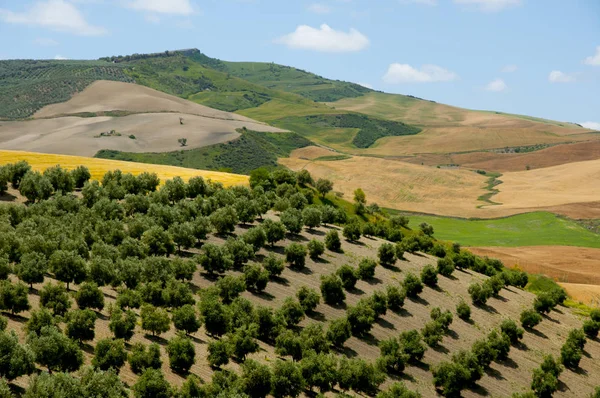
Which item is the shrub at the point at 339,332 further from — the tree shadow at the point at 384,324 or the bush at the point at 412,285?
Answer: the bush at the point at 412,285

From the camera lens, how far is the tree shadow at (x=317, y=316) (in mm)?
104562

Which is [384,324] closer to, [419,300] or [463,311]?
[419,300]

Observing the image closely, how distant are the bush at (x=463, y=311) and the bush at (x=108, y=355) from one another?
65245 mm

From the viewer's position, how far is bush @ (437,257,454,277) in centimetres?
13412

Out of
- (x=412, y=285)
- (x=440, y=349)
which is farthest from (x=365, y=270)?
(x=440, y=349)

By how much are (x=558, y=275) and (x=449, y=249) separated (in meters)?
26.7

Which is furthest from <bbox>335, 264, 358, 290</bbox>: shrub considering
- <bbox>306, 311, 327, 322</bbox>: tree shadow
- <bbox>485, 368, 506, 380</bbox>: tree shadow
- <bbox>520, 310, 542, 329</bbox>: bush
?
<bbox>520, 310, 542, 329</bbox>: bush

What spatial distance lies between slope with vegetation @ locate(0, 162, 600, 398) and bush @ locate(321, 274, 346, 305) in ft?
0.79

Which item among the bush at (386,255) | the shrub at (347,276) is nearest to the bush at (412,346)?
the shrub at (347,276)

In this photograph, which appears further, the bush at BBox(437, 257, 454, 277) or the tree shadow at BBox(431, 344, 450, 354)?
the bush at BBox(437, 257, 454, 277)

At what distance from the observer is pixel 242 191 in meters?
159

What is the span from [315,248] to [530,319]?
4140 cm

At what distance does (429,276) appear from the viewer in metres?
126

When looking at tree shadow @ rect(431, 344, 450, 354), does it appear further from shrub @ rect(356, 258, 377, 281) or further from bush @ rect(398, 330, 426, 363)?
shrub @ rect(356, 258, 377, 281)
